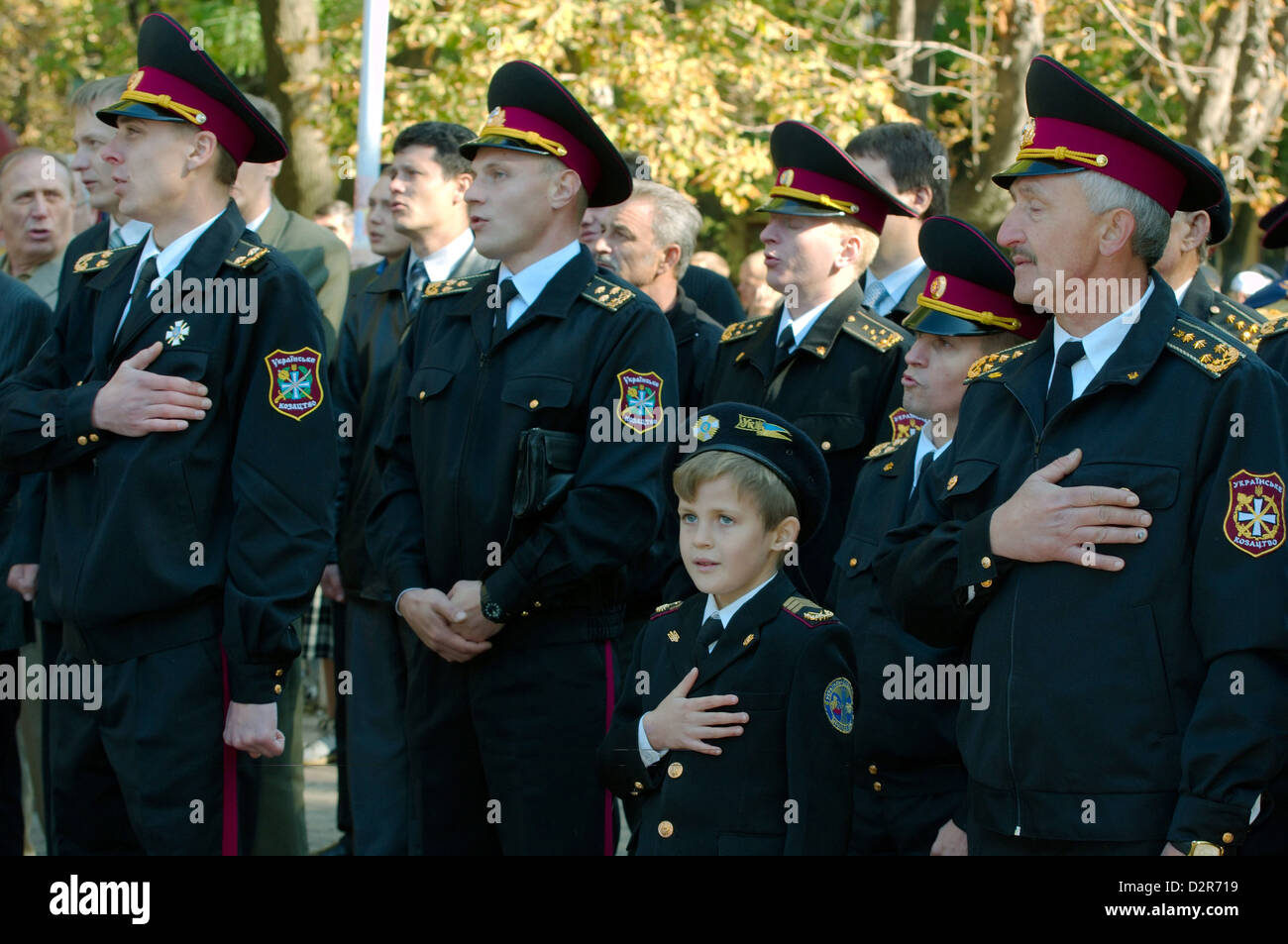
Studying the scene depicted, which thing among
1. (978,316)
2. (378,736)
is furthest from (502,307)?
(378,736)

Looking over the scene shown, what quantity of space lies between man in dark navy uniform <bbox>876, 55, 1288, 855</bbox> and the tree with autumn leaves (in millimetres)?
6941

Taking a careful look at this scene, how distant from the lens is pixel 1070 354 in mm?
3398

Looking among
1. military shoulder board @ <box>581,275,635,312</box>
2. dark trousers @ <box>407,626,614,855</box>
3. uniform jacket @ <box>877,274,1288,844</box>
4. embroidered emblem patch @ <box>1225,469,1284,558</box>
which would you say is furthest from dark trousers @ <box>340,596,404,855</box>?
embroidered emblem patch @ <box>1225,469,1284,558</box>

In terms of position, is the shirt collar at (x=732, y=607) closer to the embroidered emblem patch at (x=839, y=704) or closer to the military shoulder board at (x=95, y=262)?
the embroidered emblem patch at (x=839, y=704)

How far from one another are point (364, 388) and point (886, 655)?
9.56ft

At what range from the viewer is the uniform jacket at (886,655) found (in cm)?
407

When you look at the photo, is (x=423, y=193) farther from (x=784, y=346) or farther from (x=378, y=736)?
(x=378, y=736)

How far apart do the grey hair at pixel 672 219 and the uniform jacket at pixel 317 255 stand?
4.84 feet

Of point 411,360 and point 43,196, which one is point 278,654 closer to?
point 411,360

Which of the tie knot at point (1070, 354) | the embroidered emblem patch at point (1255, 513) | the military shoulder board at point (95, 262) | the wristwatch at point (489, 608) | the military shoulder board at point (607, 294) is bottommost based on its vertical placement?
the wristwatch at point (489, 608)

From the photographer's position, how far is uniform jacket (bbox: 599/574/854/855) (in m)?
3.58

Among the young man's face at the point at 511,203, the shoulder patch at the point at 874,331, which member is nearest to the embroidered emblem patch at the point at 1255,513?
the shoulder patch at the point at 874,331

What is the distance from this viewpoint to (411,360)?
16.2 ft
